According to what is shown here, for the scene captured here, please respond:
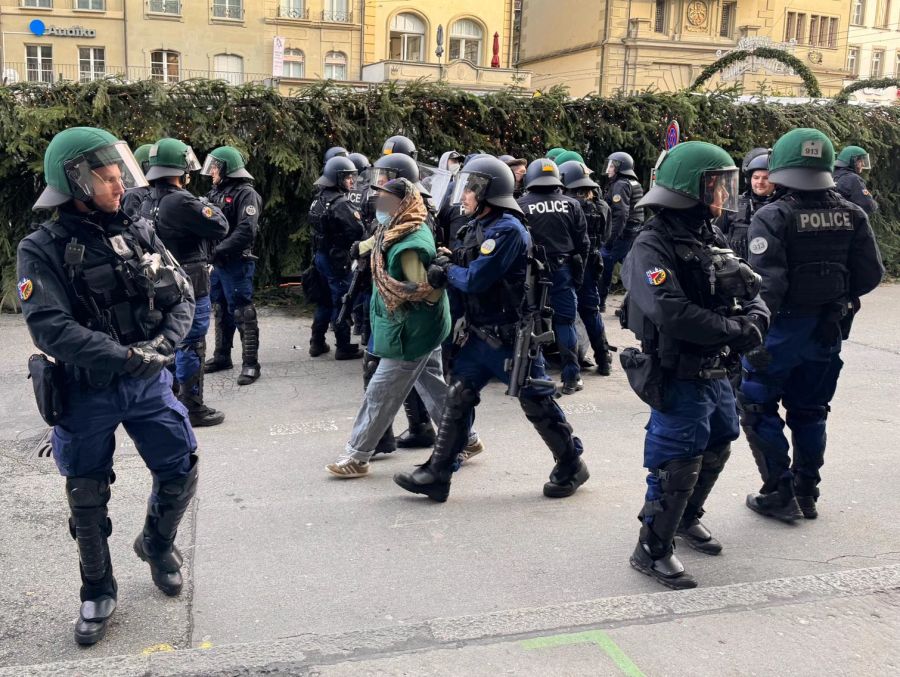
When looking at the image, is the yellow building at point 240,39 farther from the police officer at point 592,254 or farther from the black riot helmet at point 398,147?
the police officer at point 592,254

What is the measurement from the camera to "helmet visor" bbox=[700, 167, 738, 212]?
155 inches

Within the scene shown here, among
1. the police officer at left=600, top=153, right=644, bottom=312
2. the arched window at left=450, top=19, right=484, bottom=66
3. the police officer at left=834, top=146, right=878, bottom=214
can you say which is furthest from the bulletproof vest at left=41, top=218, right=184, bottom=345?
the arched window at left=450, top=19, right=484, bottom=66

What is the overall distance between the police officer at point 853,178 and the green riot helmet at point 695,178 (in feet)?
20.4

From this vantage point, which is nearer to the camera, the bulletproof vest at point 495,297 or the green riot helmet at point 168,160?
the bulletproof vest at point 495,297

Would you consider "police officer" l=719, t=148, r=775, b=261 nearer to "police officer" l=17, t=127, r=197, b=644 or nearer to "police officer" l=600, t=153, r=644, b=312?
"police officer" l=600, t=153, r=644, b=312

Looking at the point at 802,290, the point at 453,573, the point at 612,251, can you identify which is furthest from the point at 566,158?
the point at 453,573

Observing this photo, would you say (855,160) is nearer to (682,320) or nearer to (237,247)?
(237,247)

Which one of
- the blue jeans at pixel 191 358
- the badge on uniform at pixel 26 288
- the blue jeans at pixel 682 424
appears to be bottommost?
the blue jeans at pixel 191 358

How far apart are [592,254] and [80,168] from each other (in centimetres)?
535

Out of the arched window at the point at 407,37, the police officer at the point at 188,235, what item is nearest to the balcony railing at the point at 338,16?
the arched window at the point at 407,37

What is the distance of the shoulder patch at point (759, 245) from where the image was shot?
450cm

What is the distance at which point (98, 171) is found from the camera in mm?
3572

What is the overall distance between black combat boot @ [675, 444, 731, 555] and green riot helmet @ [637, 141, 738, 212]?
1.18 metres

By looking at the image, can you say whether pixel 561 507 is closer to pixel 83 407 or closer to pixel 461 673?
pixel 461 673
